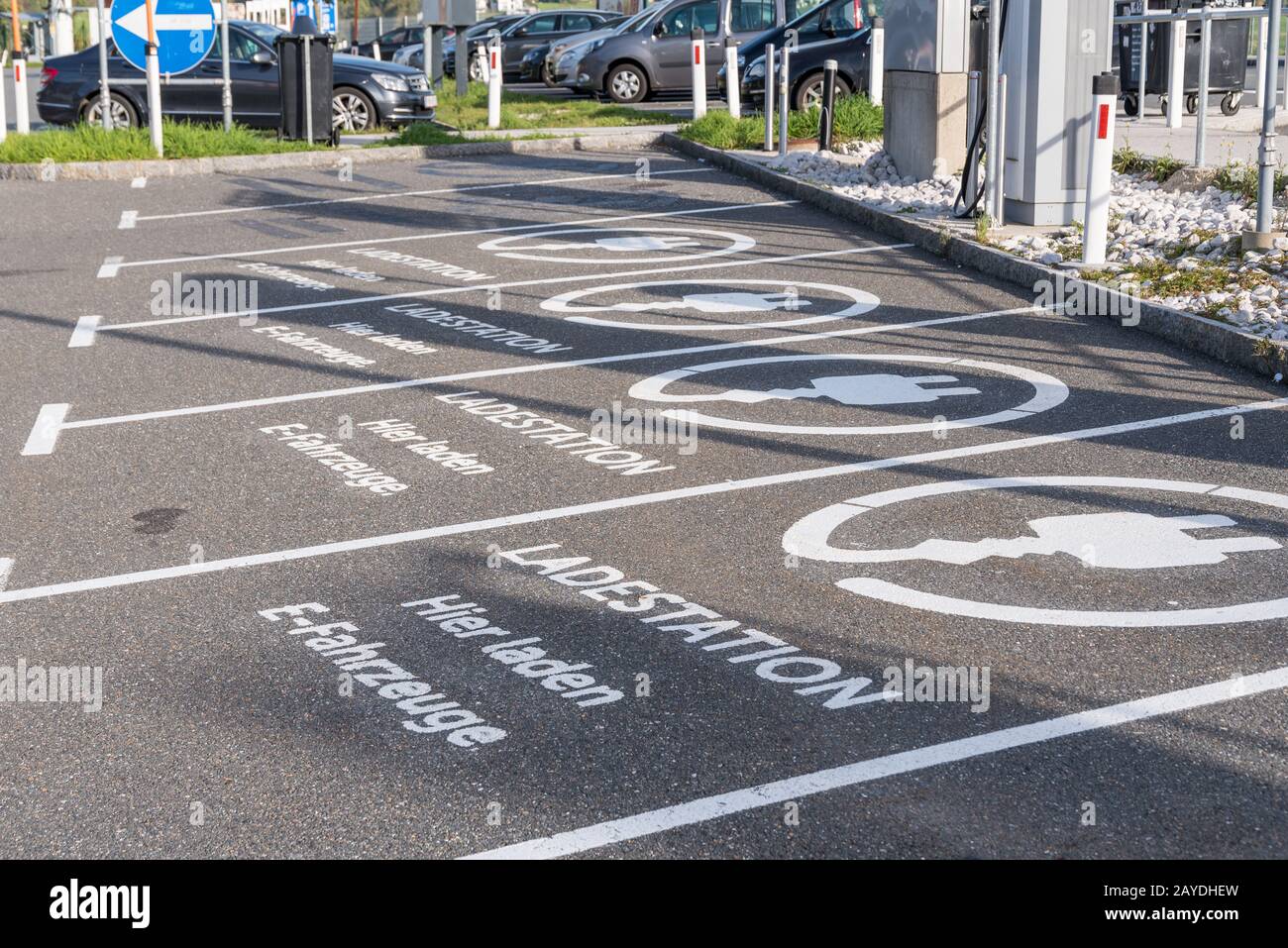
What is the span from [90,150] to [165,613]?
1491cm

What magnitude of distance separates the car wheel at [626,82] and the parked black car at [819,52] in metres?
4.83

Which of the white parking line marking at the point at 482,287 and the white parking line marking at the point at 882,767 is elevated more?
the white parking line marking at the point at 482,287

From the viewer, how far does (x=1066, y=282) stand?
10664 mm

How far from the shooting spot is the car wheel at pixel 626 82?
28.7 meters

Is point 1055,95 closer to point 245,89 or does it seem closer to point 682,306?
point 682,306

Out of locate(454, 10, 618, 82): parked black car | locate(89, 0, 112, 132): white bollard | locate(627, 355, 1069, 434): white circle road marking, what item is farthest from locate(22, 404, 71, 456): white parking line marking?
locate(454, 10, 618, 82): parked black car

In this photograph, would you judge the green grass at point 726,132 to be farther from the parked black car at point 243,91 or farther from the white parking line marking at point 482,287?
the white parking line marking at point 482,287

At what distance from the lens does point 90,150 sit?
19031 mm

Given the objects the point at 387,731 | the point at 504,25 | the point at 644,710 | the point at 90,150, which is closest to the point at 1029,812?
the point at 644,710

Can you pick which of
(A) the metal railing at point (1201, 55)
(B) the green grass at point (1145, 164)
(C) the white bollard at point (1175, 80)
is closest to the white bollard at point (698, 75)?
(A) the metal railing at point (1201, 55)

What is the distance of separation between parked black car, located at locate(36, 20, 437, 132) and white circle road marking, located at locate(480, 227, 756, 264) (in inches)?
327

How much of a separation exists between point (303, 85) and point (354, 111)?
8.72 ft

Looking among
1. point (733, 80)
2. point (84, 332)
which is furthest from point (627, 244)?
point (733, 80)

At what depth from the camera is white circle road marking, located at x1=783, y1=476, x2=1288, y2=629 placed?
5.27m
